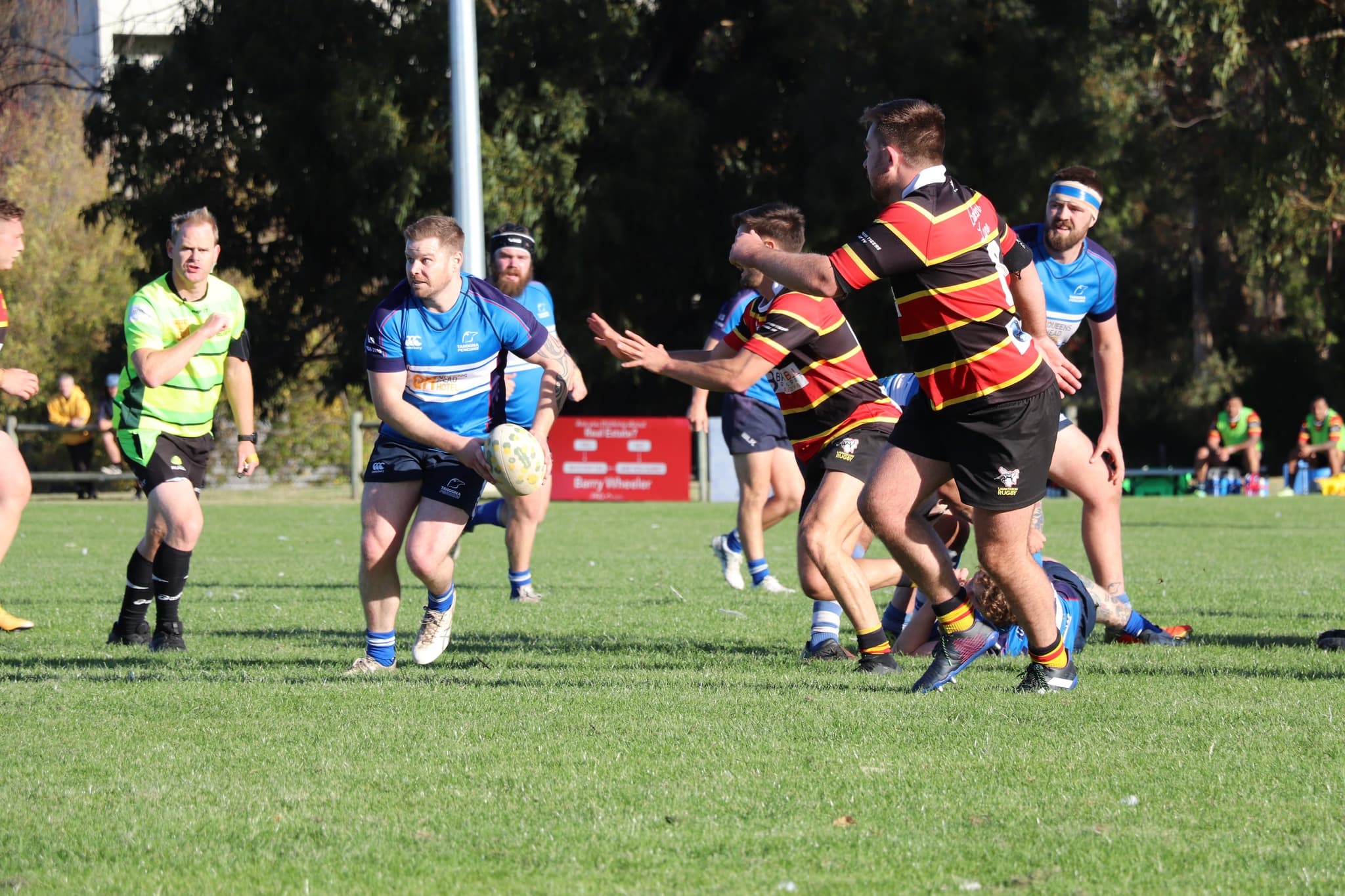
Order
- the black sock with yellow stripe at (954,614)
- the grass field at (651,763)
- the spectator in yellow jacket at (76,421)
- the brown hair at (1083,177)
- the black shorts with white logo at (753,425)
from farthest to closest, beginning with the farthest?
the spectator in yellow jacket at (76,421), the black shorts with white logo at (753,425), the brown hair at (1083,177), the black sock with yellow stripe at (954,614), the grass field at (651,763)

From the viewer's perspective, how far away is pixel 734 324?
8672 mm

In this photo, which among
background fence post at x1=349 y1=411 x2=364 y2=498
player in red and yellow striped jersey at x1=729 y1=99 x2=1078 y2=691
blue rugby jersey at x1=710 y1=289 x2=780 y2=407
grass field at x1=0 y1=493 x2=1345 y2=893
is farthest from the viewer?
background fence post at x1=349 y1=411 x2=364 y2=498

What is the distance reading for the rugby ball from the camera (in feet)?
20.4

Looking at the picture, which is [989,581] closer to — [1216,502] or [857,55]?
[1216,502]

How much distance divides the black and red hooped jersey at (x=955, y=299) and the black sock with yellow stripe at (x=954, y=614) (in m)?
0.86

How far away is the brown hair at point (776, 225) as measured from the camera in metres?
6.72

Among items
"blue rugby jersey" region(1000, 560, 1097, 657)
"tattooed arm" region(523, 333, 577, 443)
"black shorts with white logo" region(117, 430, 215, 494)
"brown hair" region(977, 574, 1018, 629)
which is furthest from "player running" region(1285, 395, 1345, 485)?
"black shorts with white logo" region(117, 430, 215, 494)

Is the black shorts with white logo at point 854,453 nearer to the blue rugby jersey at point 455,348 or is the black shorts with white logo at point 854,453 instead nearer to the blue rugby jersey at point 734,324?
the blue rugby jersey at point 455,348

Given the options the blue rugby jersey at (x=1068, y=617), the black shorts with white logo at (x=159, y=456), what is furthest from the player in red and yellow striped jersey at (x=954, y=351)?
the black shorts with white logo at (x=159, y=456)

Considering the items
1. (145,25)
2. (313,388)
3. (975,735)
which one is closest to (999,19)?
(313,388)

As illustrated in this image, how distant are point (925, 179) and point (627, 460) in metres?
19.1

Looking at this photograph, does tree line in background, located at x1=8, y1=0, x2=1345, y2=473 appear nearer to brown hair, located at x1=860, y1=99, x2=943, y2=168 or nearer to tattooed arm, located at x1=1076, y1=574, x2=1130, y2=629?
tattooed arm, located at x1=1076, y1=574, x2=1130, y2=629

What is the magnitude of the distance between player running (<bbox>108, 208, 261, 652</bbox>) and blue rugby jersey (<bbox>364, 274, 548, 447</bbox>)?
137 centimetres

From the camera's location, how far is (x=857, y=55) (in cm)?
2820
